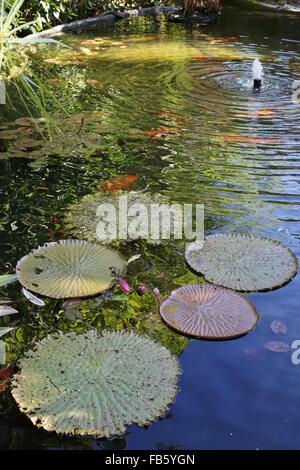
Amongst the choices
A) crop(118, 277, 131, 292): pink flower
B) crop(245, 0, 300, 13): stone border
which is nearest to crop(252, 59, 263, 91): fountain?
crop(118, 277, 131, 292): pink flower

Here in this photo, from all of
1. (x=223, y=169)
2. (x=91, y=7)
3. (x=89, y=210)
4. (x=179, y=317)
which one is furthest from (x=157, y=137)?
(x=91, y=7)

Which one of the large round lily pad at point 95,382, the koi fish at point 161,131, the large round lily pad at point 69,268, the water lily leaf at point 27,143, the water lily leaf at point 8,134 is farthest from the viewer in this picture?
the koi fish at point 161,131

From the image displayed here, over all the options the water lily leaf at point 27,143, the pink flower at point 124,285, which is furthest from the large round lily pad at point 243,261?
the water lily leaf at point 27,143

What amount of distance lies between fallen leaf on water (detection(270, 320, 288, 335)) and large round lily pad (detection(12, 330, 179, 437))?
44cm

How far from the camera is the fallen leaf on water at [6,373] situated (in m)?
1.90

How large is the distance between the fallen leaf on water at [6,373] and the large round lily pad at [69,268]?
41cm

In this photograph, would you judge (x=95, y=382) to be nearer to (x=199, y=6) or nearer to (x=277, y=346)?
(x=277, y=346)

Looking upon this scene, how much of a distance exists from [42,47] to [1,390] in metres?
5.91

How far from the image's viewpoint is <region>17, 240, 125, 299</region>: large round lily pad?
2326 millimetres

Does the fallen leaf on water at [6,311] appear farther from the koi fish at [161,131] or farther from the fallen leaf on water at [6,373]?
the koi fish at [161,131]

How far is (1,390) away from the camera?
6.08 ft

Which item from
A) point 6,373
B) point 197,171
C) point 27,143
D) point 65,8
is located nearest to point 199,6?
point 65,8

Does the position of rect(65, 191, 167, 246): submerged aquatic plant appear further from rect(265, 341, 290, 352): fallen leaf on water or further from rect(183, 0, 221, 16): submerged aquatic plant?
rect(183, 0, 221, 16): submerged aquatic plant

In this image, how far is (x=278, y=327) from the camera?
2168 mm
